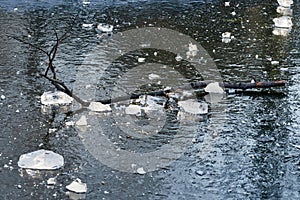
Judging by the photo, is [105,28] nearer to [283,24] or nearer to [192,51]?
[192,51]

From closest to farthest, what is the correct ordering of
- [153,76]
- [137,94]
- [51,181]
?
[51,181]
[137,94]
[153,76]

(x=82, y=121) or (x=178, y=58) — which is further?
(x=178, y=58)

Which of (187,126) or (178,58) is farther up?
(178,58)

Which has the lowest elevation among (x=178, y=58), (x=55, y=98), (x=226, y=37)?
(x=55, y=98)

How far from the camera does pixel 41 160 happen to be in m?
4.35

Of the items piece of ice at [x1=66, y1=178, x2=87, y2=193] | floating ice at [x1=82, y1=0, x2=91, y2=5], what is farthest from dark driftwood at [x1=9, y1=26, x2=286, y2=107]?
floating ice at [x1=82, y1=0, x2=91, y2=5]

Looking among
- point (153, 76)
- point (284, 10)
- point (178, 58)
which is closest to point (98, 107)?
point (153, 76)

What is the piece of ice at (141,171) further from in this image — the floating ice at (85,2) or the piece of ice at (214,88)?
the floating ice at (85,2)

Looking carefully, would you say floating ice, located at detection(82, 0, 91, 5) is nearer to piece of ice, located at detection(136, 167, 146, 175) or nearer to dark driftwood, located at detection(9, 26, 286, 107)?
dark driftwood, located at detection(9, 26, 286, 107)

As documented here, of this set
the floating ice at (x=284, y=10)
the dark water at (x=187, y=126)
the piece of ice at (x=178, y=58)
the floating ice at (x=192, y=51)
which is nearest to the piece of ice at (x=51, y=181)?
the dark water at (x=187, y=126)

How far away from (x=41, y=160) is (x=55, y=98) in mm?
1183

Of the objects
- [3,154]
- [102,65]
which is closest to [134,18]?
[102,65]

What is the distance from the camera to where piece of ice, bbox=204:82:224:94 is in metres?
5.82

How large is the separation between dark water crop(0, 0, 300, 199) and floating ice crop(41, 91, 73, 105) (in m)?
0.10
